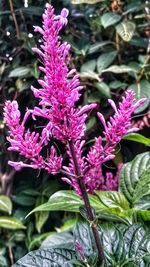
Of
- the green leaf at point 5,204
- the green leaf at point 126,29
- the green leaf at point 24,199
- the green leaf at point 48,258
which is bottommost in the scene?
the green leaf at point 48,258

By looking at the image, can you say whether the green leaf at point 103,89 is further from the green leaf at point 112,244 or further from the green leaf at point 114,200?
the green leaf at point 112,244

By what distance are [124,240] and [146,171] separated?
21 centimetres

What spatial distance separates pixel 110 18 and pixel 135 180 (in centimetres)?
82

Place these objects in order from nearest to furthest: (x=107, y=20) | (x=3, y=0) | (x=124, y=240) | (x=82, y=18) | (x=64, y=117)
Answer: (x=64, y=117)
(x=124, y=240)
(x=107, y=20)
(x=3, y=0)
(x=82, y=18)

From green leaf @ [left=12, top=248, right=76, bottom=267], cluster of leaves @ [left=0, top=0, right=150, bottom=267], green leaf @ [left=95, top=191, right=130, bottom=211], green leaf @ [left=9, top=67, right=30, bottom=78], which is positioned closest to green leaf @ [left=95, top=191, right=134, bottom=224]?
green leaf @ [left=95, top=191, right=130, bottom=211]

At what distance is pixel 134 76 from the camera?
5.22 ft

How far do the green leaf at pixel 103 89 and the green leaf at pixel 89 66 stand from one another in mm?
71

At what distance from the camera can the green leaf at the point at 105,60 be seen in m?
1.59

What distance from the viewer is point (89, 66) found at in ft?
5.26

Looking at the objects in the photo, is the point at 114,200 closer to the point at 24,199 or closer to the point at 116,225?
the point at 116,225

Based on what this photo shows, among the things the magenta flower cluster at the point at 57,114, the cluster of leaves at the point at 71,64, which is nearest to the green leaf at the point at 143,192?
the magenta flower cluster at the point at 57,114

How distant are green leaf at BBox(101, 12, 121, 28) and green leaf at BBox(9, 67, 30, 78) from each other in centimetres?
32

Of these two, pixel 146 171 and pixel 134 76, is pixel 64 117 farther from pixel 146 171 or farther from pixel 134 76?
pixel 134 76

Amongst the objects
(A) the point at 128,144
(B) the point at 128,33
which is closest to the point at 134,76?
(B) the point at 128,33
